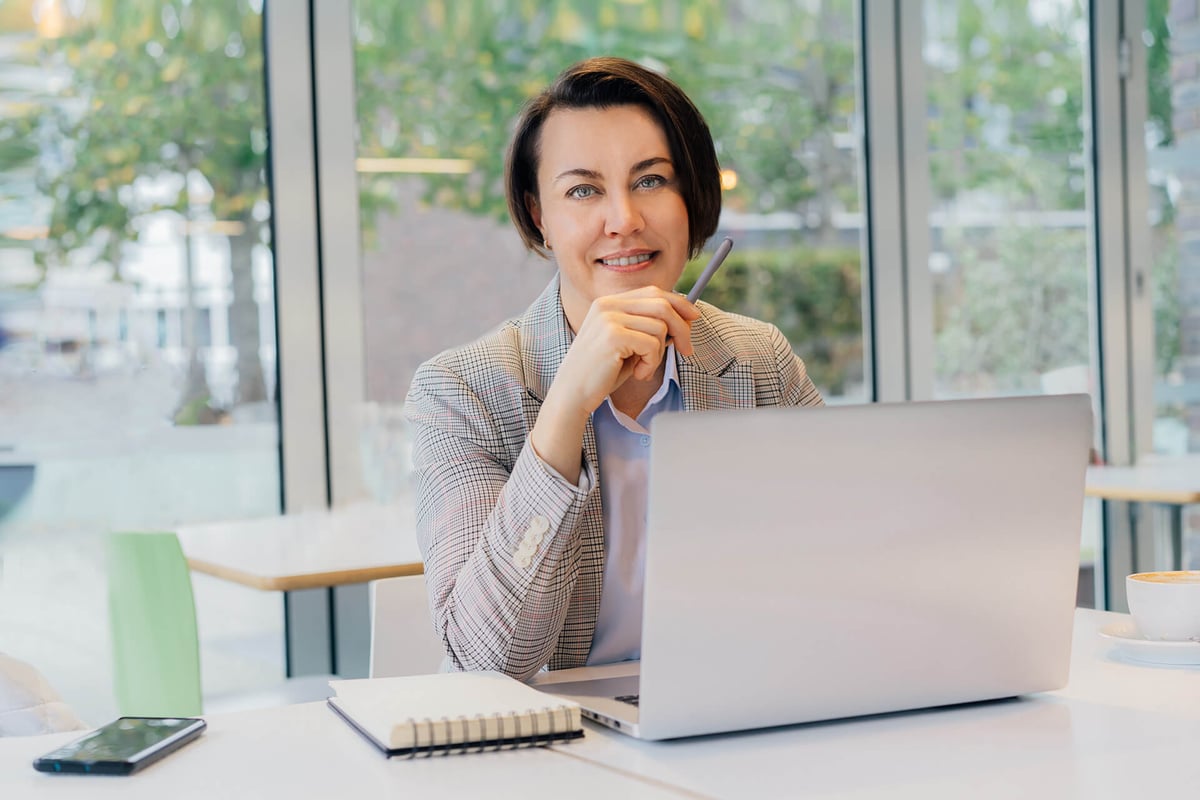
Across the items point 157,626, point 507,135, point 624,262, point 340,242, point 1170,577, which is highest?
point 507,135

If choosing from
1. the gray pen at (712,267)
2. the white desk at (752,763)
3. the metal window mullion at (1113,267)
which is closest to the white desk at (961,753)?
the white desk at (752,763)

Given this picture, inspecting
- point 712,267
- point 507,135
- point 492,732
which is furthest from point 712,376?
point 507,135

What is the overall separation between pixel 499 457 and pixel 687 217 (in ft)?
1.26

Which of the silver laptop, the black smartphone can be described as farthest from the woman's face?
the black smartphone

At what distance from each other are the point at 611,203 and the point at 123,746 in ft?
2.67

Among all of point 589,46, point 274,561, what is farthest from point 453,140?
point 274,561

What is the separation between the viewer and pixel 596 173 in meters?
1.56

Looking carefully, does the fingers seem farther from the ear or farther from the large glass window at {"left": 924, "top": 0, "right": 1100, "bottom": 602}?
the large glass window at {"left": 924, "top": 0, "right": 1100, "bottom": 602}

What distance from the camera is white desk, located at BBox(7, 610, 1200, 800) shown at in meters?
0.92

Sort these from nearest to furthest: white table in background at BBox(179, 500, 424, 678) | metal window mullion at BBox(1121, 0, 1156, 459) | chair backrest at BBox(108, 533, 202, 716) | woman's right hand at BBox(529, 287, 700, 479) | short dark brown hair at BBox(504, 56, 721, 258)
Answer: woman's right hand at BBox(529, 287, 700, 479)
short dark brown hair at BBox(504, 56, 721, 258)
chair backrest at BBox(108, 533, 202, 716)
white table in background at BBox(179, 500, 424, 678)
metal window mullion at BBox(1121, 0, 1156, 459)

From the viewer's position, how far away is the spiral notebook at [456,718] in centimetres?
100

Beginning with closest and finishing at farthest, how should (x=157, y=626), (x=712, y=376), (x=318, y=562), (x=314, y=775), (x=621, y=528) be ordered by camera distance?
(x=314, y=775) → (x=621, y=528) → (x=712, y=376) → (x=157, y=626) → (x=318, y=562)

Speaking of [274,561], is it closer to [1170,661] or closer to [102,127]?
[102,127]

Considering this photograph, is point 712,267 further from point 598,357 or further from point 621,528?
point 621,528
